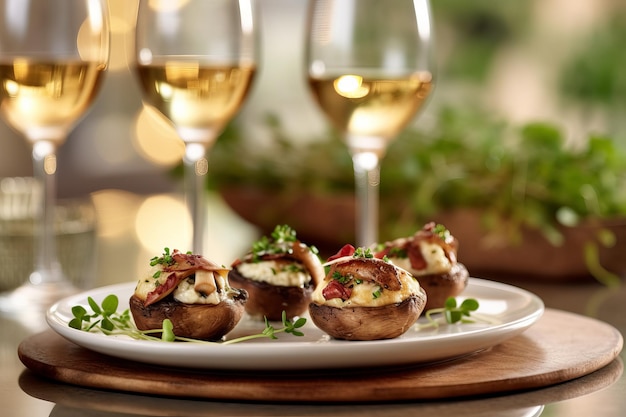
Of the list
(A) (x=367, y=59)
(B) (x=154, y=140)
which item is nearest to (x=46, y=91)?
(A) (x=367, y=59)

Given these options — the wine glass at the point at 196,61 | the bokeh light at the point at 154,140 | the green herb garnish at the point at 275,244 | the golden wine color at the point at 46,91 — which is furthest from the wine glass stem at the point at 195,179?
the bokeh light at the point at 154,140

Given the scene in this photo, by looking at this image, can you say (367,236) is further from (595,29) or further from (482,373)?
(595,29)

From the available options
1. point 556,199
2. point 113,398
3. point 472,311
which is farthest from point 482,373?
point 556,199

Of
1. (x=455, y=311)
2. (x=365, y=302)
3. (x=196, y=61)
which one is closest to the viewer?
(x=365, y=302)

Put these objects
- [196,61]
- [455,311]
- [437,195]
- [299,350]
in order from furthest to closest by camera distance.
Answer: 1. [437,195]
2. [196,61]
3. [455,311]
4. [299,350]

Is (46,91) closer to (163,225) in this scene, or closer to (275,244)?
(275,244)

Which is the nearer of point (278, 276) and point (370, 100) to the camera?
point (278, 276)
